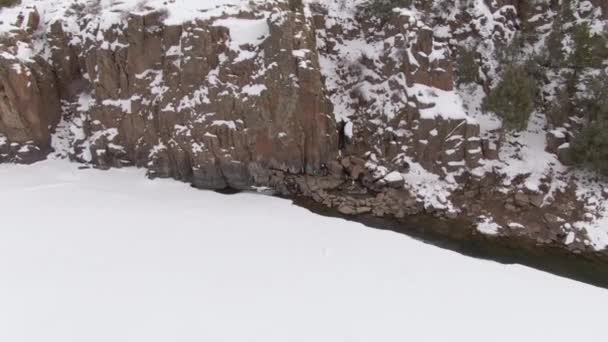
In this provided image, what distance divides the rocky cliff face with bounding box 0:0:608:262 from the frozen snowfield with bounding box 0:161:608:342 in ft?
9.15

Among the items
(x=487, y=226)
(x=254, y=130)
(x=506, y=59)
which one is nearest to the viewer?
(x=487, y=226)

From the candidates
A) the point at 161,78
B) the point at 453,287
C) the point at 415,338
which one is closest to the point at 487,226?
the point at 453,287

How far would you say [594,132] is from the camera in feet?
38.1

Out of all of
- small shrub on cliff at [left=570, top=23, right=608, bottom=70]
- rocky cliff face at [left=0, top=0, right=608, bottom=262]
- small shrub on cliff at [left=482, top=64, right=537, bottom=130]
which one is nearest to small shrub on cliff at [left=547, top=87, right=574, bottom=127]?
rocky cliff face at [left=0, top=0, right=608, bottom=262]

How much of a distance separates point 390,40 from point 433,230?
766cm

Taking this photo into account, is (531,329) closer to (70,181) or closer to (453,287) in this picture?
(453,287)

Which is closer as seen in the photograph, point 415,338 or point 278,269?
point 415,338

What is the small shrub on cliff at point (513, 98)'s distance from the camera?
11875 mm

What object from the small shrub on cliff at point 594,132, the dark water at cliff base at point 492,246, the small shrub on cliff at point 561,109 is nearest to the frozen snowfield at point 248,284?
the dark water at cliff base at point 492,246

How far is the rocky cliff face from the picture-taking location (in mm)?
12469

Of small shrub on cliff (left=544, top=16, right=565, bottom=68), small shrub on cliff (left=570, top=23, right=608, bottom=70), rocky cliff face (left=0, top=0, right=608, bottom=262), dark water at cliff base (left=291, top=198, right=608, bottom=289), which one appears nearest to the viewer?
dark water at cliff base (left=291, top=198, right=608, bottom=289)

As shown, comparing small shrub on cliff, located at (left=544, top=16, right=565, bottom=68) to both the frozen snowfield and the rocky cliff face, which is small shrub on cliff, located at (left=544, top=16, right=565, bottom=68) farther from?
the frozen snowfield

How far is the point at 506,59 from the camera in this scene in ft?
44.9

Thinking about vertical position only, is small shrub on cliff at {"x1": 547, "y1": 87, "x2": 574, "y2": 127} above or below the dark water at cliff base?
above
